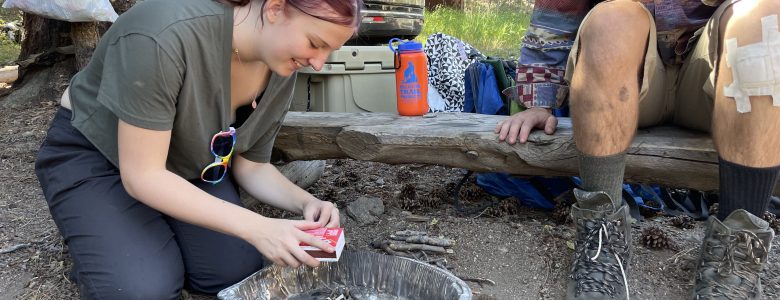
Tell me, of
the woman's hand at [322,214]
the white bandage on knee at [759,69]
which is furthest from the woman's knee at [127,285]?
the white bandage on knee at [759,69]

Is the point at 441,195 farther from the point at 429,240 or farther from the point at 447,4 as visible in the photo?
the point at 447,4

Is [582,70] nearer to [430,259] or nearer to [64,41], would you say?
[430,259]

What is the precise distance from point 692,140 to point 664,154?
3.9 inches

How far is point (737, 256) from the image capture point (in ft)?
5.58

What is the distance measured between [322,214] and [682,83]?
4.01ft

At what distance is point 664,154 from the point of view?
78.8 inches

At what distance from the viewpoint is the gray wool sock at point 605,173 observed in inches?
71.0

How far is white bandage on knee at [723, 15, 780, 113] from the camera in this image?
158 cm

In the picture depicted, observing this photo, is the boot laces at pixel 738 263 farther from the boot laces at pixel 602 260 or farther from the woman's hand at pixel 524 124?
the woman's hand at pixel 524 124

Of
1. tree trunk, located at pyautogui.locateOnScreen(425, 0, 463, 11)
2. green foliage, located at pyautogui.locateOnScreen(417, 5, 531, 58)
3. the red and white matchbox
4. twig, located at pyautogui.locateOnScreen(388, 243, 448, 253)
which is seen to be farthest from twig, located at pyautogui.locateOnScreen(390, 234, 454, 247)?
tree trunk, located at pyautogui.locateOnScreen(425, 0, 463, 11)

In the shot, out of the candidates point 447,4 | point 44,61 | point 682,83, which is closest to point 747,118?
point 682,83

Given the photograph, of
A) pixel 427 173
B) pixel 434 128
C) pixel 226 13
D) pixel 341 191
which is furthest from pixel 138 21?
pixel 427 173

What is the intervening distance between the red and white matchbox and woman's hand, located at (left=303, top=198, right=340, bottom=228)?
0.08 meters

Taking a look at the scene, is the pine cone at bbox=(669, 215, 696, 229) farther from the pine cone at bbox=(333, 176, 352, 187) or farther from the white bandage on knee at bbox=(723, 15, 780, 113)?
the pine cone at bbox=(333, 176, 352, 187)
